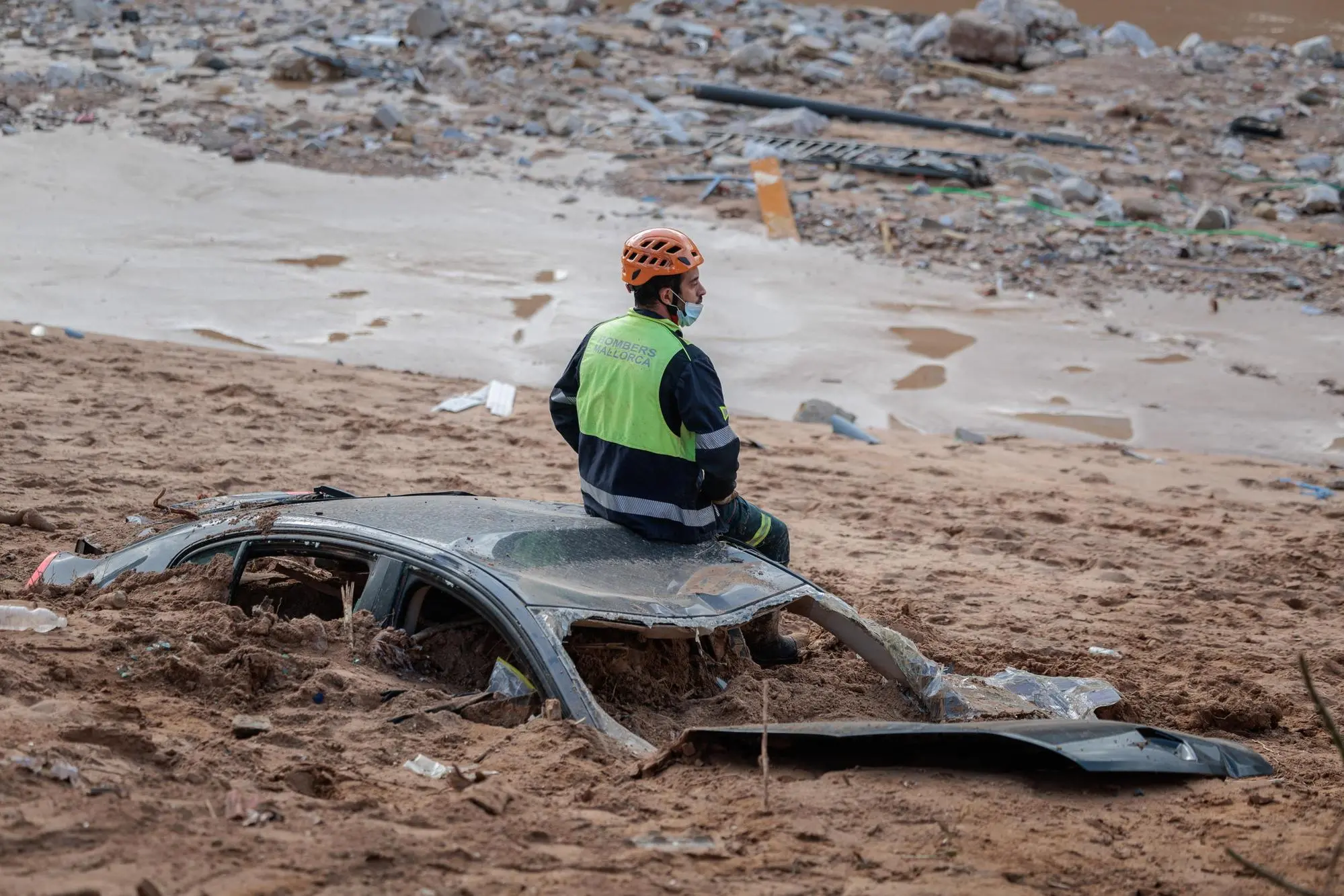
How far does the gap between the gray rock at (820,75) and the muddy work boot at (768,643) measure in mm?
17501

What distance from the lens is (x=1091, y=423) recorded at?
10.5 meters

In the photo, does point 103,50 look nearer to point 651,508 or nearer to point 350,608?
point 651,508

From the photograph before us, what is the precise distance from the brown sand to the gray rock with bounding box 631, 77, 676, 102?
12.8 metres

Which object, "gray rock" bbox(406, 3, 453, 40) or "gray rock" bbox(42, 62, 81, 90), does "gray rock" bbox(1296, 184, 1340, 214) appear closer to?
"gray rock" bbox(406, 3, 453, 40)

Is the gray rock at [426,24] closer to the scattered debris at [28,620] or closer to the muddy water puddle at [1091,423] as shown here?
the muddy water puddle at [1091,423]

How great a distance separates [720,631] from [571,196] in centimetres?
1136

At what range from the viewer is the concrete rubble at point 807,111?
14617mm

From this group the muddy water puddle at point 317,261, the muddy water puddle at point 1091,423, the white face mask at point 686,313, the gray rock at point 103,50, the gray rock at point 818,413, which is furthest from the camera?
the gray rock at point 103,50

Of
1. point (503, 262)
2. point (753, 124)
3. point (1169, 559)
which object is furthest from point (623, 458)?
point (753, 124)

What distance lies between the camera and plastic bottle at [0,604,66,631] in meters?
4.23

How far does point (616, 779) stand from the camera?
12.0 feet

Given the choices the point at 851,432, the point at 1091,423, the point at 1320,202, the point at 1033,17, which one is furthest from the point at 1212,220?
the point at 1033,17

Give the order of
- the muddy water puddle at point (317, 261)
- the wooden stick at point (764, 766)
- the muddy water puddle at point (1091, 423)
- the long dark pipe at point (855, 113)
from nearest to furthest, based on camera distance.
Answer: the wooden stick at point (764, 766)
the muddy water puddle at point (1091, 423)
the muddy water puddle at point (317, 261)
the long dark pipe at point (855, 113)

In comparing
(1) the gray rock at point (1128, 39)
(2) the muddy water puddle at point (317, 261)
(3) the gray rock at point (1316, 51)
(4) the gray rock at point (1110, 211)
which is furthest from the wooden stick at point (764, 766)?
(3) the gray rock at point (1316, 51)
